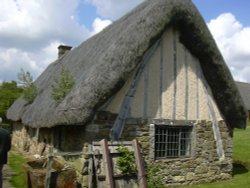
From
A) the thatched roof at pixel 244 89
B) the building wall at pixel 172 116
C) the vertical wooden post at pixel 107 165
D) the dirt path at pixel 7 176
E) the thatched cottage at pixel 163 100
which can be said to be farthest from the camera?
the thatched roof at pixel 244 89

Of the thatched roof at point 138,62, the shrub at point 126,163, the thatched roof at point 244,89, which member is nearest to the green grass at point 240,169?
the thatched roof at point 138,62

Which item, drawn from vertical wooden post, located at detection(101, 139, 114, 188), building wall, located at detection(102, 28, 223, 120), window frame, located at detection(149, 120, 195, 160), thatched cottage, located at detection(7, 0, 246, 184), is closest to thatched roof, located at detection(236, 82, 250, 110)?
thatched cottage, located at detection(7, 0, 246, 184)

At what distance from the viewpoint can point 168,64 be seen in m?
11.1

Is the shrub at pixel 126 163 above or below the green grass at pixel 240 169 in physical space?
above

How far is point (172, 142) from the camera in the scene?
437 inches

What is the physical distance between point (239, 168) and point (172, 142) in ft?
14.9

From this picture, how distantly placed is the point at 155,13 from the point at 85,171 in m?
4.64

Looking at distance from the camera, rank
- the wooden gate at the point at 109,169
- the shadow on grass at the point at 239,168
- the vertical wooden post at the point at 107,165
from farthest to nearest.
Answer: the shadow on grass at the point at 239,168 → the wooden gate at the point at 109,169 → the vertical wooden post at the point at 107,165

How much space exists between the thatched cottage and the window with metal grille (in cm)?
3

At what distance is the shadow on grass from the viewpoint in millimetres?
13375

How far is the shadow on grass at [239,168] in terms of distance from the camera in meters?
13.4

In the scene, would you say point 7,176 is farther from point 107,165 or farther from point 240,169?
point 240,169

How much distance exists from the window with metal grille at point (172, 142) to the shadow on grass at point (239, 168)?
9.72 feet

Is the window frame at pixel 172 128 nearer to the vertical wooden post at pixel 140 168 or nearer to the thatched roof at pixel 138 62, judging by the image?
the thatched roof at pixel 138 62
